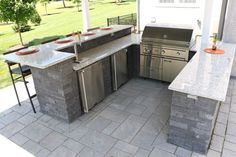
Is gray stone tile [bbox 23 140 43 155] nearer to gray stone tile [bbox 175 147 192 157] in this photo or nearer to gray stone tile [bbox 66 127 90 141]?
gray stone tile [bbox 66 127 90 141]

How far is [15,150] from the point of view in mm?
2486

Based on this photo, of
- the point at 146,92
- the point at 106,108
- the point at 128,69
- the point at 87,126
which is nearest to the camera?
the point at 87,126

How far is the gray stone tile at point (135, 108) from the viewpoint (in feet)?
10.3

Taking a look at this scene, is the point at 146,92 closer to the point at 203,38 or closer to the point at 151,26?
the point at 151,26

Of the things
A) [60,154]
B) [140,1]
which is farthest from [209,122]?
[140,1]

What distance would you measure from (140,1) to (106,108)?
3.53 metres

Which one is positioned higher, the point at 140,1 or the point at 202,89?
the point at 140,1

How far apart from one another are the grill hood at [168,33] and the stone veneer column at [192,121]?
1.63 m

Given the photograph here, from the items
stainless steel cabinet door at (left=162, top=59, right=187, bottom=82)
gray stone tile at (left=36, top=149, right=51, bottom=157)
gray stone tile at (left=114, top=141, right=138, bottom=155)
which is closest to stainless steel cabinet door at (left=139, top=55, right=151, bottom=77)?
stainless steel cabinet door at (left=162, top=59, right=187, bottom=82)

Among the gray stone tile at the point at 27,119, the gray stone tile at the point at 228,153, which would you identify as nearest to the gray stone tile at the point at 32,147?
the gray stone tile at the point at 27,119

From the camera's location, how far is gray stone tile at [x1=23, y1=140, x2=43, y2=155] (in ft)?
8.04

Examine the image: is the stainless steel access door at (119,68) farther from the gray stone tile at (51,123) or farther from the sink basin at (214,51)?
the sink basin at (214,51)

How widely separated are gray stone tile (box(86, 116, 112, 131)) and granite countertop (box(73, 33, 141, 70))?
0.82 meters

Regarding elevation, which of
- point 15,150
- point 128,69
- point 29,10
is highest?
point 29,10
